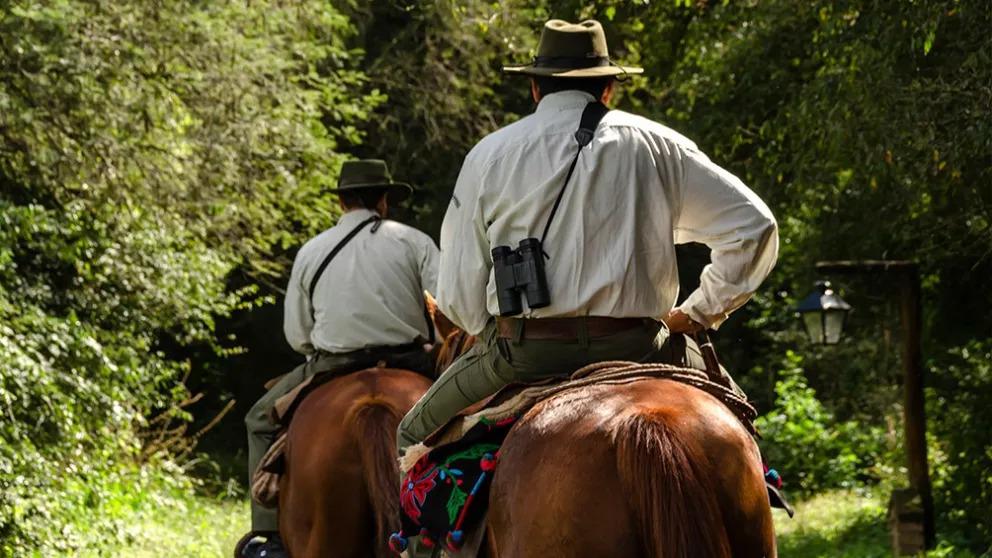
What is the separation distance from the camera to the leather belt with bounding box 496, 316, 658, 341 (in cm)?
519

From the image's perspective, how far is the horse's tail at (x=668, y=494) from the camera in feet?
13.6

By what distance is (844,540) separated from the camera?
15234 millimetres

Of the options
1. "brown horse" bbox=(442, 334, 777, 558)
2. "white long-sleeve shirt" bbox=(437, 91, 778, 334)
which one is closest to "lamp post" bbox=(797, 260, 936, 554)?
"white long-sleeve shirt" bbox=(437, 91, 778, 334)

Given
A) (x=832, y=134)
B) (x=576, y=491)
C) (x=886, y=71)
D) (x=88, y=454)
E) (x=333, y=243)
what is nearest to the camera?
(x=576, y=491)

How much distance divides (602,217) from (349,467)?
274cm

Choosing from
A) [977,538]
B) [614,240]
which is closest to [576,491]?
[614,240]

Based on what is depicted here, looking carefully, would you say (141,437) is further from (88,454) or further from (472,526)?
(472,526)

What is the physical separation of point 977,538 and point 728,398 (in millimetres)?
9530

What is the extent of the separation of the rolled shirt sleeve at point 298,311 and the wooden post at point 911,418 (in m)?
6.44

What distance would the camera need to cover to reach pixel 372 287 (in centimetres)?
835

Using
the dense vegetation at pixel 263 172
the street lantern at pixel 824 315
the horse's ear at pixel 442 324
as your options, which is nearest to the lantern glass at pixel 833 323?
the street lantern at pixel 824 315

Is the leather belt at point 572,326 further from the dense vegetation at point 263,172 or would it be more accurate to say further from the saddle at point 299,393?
the dense vegetation at point 263,172

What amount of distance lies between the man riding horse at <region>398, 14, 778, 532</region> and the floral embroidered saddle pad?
0.72ft

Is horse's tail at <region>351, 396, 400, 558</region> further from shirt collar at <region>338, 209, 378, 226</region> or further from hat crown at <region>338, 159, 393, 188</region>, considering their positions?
hat crown at <region>338, 159, 393, 188</region>
